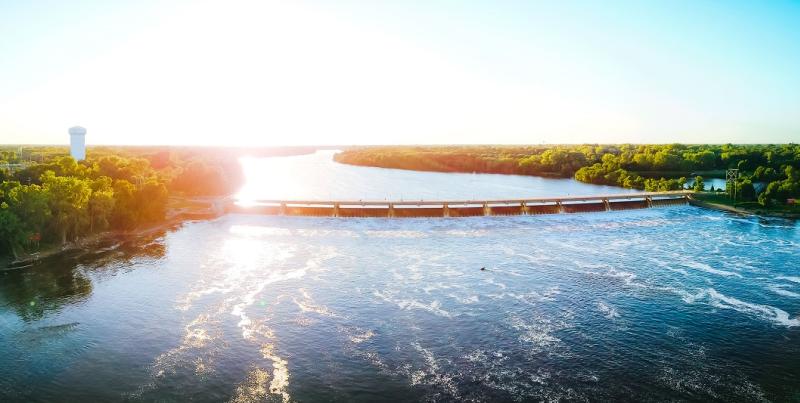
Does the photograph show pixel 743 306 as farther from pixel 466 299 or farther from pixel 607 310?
pixel 466 299

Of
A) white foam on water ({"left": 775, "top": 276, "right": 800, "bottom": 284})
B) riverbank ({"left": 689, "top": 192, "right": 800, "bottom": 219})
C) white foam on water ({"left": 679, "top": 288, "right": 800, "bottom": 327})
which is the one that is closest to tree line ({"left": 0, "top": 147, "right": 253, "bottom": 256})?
white foam on water ({"left": 679, "top": 288, "right": 800, "bottom": 327})

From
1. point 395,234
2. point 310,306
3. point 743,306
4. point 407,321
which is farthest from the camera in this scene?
point 395,234

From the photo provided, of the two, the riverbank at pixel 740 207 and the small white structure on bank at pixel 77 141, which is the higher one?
the small white structure on bank at pixel 77 141

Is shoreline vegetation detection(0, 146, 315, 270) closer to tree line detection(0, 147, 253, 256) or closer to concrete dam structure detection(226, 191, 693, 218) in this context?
tree line detection(0, 147, 253, 256)

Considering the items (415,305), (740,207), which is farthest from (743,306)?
(740,207)

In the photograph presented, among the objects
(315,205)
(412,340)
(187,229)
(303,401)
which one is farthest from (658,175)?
(303,401)

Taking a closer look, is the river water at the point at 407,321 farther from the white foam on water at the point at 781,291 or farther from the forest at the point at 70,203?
the forest at the point at 70,203

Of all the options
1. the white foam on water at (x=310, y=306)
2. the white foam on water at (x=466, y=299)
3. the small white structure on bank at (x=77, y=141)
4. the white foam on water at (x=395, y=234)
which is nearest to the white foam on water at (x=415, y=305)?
the white foam on water at (x=466, y=299)
